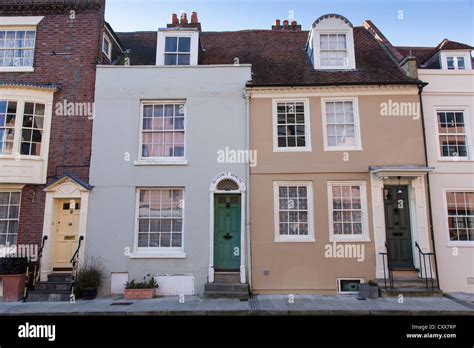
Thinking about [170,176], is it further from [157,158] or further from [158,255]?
[158,255]

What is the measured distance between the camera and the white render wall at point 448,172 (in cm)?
1015

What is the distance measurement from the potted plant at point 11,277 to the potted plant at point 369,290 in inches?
404

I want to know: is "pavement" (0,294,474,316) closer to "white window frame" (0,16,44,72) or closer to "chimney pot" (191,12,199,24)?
"white window frame" (0,16,44,72)

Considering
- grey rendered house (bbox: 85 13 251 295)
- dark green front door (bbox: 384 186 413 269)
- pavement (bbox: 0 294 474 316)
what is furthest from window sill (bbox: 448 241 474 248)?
grey rendered house (bbox: 85 13 251 295)

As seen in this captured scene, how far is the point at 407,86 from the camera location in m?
10.9

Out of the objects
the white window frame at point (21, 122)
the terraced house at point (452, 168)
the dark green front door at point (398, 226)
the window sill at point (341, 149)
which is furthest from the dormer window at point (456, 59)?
the white window frame at point (21, 122)

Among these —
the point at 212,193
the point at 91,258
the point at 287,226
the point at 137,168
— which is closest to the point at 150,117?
the point at 137,168

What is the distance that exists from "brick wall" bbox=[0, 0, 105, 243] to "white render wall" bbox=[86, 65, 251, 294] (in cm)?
54

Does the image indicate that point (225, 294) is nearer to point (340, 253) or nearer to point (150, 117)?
point (340, 253)

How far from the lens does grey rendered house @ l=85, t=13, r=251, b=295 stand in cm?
1030

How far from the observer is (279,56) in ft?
43.1

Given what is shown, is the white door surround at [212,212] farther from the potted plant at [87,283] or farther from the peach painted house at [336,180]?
the potted plant at [87,283]
